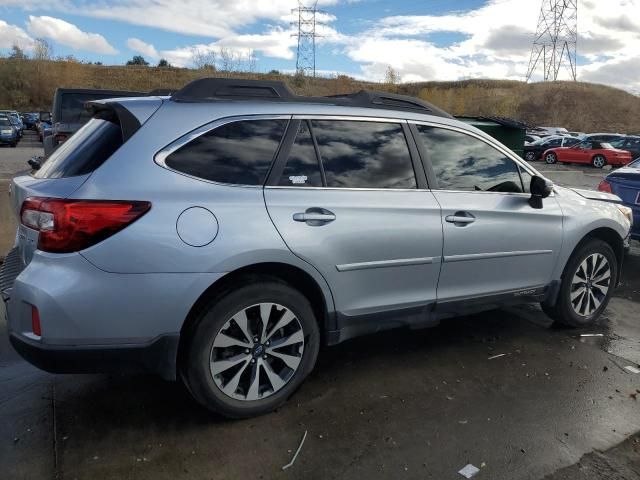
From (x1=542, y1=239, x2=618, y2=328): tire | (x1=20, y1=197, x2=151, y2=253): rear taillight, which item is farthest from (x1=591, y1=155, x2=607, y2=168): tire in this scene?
(x1=20, y1=197, x2=151, y2=253): rear taillight

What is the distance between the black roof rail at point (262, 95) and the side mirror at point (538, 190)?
3.39ft

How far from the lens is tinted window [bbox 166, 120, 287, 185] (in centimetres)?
280

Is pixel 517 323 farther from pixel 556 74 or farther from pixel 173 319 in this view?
pixel 556 74

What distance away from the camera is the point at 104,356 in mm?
2596

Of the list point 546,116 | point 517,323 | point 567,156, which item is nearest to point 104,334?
point 517,323

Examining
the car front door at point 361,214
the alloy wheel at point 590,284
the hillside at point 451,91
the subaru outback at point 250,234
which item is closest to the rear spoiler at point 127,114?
the subaru outback at point 250,234

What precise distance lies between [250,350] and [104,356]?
2.47ft

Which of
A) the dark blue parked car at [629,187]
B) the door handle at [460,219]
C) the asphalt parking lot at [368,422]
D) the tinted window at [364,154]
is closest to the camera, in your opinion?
the asphalt parking lot at [368,422]

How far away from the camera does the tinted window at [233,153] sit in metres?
2.80

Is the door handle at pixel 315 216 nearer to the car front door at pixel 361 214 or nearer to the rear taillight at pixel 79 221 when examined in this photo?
the car front door at pixel 361 214

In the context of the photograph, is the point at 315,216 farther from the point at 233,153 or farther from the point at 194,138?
the point at 194,138

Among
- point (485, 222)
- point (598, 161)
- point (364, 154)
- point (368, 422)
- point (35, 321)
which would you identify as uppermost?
point (364, 154)

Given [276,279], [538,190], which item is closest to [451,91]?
[538,190]

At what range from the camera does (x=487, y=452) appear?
2783mm
